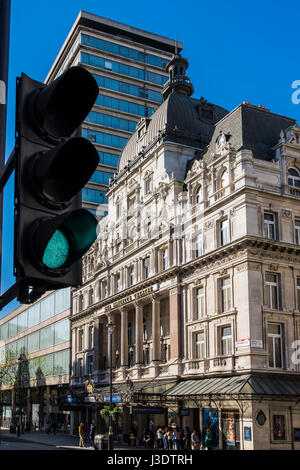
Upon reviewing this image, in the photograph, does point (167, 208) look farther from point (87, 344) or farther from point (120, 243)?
point (87, 344)

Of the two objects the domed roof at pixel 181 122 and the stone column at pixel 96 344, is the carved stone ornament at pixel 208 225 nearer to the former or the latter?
the domed roof at pixel 181 122

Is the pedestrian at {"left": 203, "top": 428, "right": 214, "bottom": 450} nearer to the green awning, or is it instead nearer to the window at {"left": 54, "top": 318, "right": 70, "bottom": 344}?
the green awning

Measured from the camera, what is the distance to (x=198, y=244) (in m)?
46.5

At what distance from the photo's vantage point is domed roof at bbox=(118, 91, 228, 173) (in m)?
53.7

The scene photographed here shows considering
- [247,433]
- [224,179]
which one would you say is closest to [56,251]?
[247,433]

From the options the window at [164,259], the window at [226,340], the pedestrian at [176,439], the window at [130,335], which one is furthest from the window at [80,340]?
the window at [226,340]

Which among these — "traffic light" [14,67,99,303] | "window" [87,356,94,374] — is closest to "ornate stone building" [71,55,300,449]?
"window" [87,356,94,374]

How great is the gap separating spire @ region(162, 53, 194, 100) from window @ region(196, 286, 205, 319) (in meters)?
24.1

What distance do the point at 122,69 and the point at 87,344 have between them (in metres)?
46.8

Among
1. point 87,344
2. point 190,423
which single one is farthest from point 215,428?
point 87,344

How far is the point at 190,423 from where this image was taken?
4456 centimetres

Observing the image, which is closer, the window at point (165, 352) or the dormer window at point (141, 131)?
the window at point (165, 352)

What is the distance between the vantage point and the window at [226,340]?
41.0 meters

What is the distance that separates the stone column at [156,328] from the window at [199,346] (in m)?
5.24
